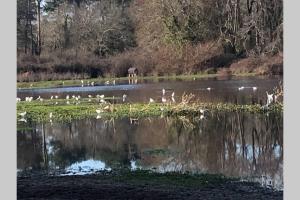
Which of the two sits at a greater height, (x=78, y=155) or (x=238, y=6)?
(x=238, y=6)

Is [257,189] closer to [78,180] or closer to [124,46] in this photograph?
[78,180]

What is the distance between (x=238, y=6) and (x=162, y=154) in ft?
110

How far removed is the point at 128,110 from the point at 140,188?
35.3ft

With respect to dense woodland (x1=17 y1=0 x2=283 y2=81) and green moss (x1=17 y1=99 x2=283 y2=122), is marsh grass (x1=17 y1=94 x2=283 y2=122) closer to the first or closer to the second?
green moss (x1=17 y1=99 x2=283 y2=122)

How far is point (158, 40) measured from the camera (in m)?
46.9

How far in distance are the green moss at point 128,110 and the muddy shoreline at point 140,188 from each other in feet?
28.0

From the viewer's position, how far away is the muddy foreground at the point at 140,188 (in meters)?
9.60

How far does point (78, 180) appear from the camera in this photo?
11227 mm

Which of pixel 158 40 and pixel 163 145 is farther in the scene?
pixel 158 40

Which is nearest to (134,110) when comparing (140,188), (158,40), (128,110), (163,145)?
(128,110)

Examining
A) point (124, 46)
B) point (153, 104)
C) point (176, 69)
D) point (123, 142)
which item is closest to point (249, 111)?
point (153, 104)

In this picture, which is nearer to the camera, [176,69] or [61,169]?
[61,169]

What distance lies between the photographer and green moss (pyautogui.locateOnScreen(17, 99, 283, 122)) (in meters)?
19.6

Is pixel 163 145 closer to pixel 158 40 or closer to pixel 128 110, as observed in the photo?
pixel 128 110
